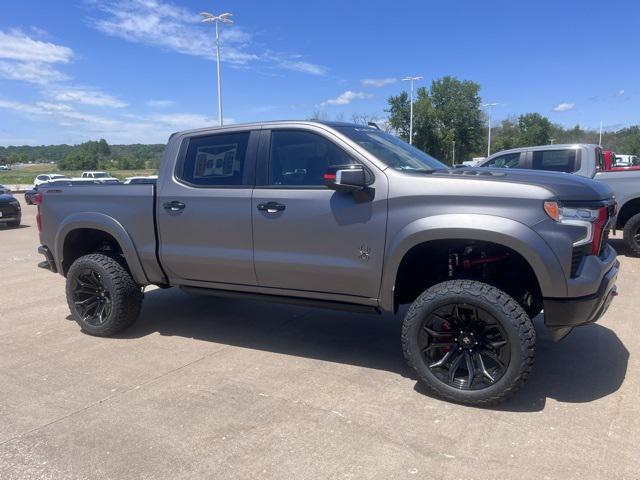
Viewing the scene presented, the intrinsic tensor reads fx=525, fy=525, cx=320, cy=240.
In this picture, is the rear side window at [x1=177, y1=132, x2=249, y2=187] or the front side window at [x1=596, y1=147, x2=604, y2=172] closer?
the rear side window at [x1=177, y1=132, x2=249, y2=187]

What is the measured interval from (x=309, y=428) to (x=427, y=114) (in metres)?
65.6

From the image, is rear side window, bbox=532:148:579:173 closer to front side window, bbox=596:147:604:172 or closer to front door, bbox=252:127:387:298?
front side window, bbox=596:147:604:172

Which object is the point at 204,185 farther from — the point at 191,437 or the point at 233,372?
the point at 191,437

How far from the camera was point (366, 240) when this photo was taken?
3791 mm

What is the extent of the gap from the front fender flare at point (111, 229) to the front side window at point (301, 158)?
161 centimetres

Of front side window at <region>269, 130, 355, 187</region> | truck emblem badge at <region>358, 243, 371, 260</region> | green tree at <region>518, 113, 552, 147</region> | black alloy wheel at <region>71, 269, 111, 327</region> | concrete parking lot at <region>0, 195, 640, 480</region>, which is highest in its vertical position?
green tree at <region>518, 113, 552, 147</region>

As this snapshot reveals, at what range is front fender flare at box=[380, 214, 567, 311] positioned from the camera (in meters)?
3.25

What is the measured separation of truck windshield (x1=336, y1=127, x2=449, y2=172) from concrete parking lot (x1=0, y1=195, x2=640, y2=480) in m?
1.64

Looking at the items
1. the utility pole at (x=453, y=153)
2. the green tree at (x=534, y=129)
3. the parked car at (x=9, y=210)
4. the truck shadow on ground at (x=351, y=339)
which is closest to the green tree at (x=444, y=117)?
the utility pole at (x=453, y=153)

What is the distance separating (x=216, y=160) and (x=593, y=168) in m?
7.39

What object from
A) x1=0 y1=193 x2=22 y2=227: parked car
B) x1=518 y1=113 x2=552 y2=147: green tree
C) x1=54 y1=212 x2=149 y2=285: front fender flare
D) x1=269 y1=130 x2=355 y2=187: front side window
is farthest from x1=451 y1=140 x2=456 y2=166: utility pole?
x1=269 y1=130 x2=355 y2=187: front side window

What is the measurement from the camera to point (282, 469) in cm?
286

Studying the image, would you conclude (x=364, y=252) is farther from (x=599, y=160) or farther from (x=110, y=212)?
(x=599, y=160)

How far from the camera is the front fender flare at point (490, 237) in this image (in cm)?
325
